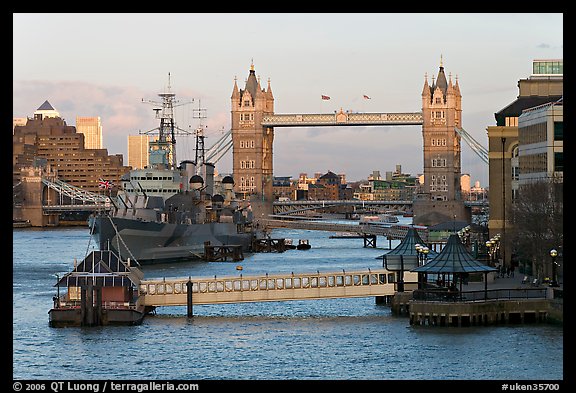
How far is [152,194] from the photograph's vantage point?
89.2 meters

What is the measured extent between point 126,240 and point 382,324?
136 feet

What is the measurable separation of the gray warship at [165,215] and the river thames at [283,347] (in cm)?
3214

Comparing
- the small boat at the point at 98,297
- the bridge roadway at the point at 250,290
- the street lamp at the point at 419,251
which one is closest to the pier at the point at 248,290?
the bridge roadway at the point at 250,290

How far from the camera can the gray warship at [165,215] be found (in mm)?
80250

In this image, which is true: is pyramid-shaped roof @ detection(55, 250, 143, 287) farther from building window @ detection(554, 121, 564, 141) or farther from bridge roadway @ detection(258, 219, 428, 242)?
bridge roadway @ detection(258, 219, 428, 242)

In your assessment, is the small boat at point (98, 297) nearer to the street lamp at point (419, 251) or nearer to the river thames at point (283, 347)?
the river thames at point (283, 347)

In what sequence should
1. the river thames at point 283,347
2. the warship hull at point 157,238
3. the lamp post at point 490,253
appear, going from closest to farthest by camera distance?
the river thames at point 283,347 < the lamp post at point 490,253 < the warship hull at point 157,238

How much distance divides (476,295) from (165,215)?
48923mm

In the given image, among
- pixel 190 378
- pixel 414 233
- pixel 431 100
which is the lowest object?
pixel 190 378

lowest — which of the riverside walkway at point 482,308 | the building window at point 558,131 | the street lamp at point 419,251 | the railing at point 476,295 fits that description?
the riverside walkway at point 482,308

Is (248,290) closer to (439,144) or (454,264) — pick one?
(454,264)
